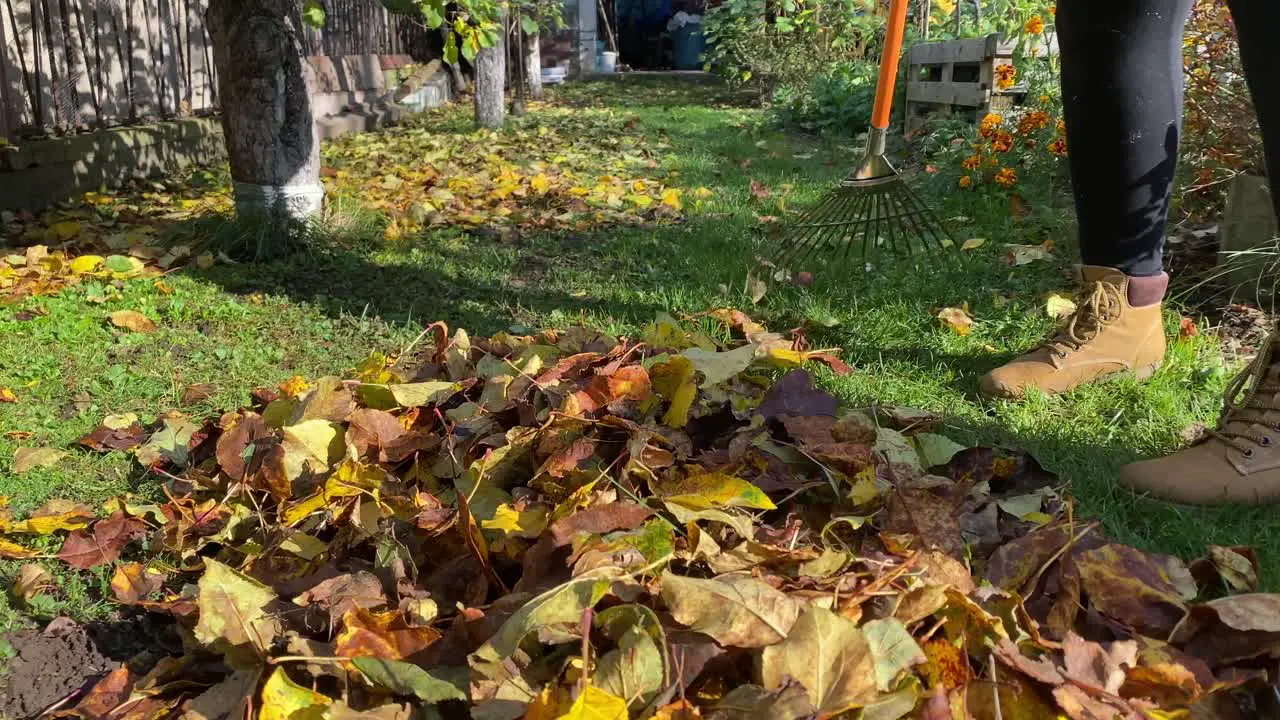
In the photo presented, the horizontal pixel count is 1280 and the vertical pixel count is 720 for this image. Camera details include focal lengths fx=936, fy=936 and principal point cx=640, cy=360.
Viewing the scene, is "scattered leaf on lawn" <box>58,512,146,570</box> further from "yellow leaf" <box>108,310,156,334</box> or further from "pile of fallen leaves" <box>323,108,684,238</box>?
"pile of fallen leaves" <box>323,108,684,238</box>

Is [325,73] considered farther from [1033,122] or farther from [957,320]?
[957,320]

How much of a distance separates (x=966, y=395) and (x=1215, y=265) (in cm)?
138

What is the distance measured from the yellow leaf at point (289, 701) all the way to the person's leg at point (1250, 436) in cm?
140

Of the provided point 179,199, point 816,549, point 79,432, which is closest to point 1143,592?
point 816,549

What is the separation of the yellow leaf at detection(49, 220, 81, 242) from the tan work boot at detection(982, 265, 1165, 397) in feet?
11.2

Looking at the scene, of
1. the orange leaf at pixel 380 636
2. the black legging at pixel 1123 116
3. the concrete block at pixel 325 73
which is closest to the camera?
the orange leaf at pixel 380 636

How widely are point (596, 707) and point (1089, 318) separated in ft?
5.44

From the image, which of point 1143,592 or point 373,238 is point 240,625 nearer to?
point 1143,592

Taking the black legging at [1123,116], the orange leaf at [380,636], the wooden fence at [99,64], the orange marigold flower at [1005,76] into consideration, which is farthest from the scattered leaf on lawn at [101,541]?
the orange marigold flower at [1005,76]

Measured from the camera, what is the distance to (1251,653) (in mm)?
1081

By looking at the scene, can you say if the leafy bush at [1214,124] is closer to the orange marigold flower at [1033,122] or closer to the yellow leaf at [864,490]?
the orange marigold flower at [1033,122]

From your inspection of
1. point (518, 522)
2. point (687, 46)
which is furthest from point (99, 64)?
point (687, 46)

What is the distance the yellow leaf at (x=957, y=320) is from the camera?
2.61 m

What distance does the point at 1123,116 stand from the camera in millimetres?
1898
